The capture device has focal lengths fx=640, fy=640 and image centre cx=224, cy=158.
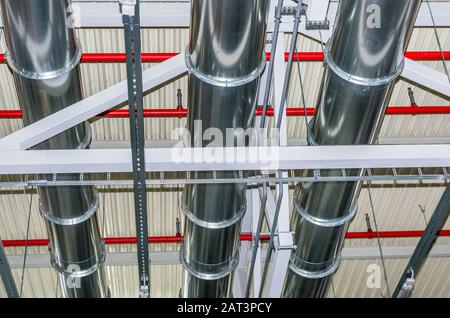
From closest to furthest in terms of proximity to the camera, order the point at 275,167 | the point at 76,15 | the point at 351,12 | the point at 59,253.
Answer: the point at 351,12
the point at 275,167
the point at 76,15
the point at 59,253

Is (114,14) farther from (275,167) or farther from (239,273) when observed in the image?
(239,273)

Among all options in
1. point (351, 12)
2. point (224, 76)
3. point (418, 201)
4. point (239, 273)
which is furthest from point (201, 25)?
point (418, 201)

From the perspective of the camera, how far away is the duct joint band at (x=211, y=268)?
10.9 metres

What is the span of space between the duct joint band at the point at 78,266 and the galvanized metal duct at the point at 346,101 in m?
3.39

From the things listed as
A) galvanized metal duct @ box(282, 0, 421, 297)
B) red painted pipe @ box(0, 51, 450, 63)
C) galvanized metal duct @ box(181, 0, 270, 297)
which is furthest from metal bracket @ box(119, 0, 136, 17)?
red painted pipe @ box(0, 51, 450, 63)

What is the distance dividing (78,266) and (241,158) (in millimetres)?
4123

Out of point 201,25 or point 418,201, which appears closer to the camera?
point 201,25

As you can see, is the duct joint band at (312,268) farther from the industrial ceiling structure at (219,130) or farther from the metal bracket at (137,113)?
the metal bracket at (137,113)

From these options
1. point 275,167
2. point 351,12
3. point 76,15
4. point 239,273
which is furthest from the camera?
point 239,273

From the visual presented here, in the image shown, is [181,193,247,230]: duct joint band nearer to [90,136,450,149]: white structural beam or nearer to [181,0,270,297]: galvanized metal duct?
[181,0,270,297]: galvanized metal duct
